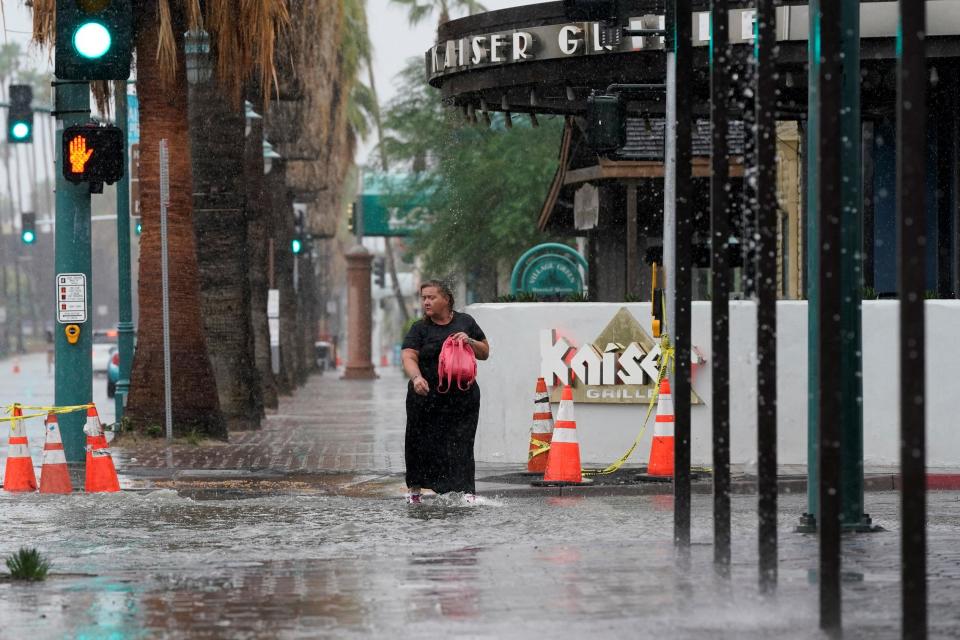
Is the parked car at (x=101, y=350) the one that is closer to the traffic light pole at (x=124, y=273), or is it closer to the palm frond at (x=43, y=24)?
the traffic light pole at (x=124, y=273)

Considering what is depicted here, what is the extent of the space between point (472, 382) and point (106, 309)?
6287 inches

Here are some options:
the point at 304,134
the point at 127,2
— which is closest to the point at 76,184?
the point at 127,2

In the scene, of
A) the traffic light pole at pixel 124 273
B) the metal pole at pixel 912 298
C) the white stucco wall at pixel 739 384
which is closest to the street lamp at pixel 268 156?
the traffic light pole at pixel 124 273

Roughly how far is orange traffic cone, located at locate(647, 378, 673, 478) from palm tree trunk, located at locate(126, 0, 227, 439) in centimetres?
645

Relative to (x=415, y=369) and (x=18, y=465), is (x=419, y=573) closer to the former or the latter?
(x=415, y=369)

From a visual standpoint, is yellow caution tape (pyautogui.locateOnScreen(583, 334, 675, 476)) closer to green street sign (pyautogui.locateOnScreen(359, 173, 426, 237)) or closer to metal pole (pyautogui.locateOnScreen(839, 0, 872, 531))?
metal pole (pyautogui.locateOnScreen(839, 0, 872, 531))

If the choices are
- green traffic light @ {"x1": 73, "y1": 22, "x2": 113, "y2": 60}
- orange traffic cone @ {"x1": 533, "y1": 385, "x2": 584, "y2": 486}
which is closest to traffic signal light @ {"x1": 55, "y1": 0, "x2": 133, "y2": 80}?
green traffic light @ {"x1": 73, "y1": 22, "x2": 113, "y2": 60}

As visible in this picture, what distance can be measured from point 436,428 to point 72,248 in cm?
456

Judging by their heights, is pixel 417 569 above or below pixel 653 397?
below

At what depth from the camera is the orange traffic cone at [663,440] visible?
48.2ft

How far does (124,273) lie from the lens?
957 inches

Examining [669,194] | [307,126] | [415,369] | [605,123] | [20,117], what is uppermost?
[307,126]

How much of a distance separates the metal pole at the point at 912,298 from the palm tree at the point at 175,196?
45.4 feet

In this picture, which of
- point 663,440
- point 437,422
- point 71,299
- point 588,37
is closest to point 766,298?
point 437,422
